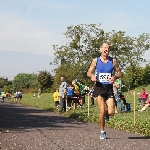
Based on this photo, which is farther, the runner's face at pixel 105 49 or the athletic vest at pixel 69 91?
the athletic vest at pixel 69 91

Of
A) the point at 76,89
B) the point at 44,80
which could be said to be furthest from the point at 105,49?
the point at 44,80

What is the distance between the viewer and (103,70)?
9367mm

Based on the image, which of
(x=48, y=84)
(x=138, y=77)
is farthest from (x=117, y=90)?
(x=48, y=84)

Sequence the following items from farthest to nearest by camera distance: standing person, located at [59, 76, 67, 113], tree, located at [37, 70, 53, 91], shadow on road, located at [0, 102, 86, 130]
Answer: tree, located at [37, 70, 53, 91] < standing person, located at [59, 76, 67, 113] < shadow on road, located at [0, 102, 86, 130]

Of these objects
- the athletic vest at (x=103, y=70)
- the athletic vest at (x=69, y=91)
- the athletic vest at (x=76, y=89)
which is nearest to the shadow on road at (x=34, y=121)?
the athletic vest at (x=103, y=70)

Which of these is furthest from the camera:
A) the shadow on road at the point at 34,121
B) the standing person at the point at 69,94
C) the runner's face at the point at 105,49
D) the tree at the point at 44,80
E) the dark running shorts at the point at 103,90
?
the tree at the point at 44,80

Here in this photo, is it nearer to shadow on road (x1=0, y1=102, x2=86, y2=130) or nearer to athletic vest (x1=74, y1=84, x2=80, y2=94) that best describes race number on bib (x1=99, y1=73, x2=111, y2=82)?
shadow on road (x1=0, y1=102, x2=86, y2=130)

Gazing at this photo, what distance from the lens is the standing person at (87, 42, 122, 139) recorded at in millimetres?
9352

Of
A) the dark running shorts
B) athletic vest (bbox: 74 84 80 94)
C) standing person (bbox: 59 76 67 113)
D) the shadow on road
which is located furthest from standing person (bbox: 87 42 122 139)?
athletic vest (bbox: 74 84 80 94)

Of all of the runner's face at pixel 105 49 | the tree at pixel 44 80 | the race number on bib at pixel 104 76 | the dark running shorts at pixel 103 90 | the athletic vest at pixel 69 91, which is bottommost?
the dark running shorts at pixel 103 90

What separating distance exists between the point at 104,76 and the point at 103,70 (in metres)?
0.13

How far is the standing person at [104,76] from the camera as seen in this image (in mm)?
9352

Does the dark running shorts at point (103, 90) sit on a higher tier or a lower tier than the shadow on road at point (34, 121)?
higher

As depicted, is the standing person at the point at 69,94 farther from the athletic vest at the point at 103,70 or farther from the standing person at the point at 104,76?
the athletic vest at the point at 103,70
